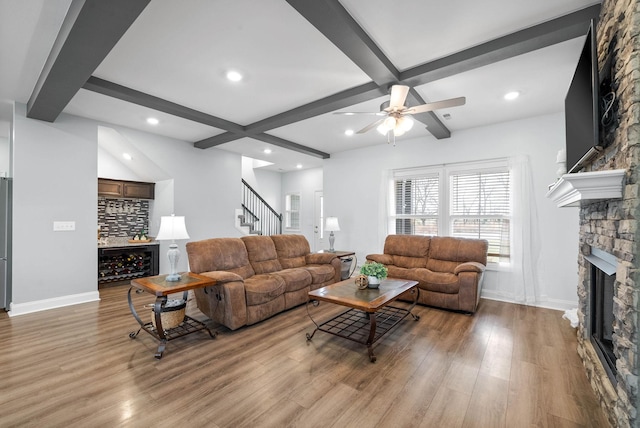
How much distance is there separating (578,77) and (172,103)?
13.9 ft

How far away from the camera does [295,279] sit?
12.8ft

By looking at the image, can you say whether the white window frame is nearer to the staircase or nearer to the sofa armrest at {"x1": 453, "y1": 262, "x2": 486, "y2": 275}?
the sofa armrest at {"x1": 453, "y1": 262, "x2": 486, "y2": 275}

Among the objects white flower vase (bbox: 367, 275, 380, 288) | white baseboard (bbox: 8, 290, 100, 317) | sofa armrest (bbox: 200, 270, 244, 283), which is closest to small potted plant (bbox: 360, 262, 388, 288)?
white flower vase (bbox: 367, 275, 380, 288)

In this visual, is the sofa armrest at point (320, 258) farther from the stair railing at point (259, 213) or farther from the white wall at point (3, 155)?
the white wall at point (3, 155)

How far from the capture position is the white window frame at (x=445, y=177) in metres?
4.58

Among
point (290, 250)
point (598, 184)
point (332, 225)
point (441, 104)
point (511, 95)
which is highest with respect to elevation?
point (511, 95)

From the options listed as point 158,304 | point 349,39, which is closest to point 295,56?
point 349,39

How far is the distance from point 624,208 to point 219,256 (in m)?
3.74

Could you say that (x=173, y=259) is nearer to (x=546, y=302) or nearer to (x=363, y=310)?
(x=363, y=310)

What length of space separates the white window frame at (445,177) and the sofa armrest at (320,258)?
161cm

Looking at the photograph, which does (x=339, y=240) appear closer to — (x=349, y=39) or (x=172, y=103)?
(x=172, y=103)

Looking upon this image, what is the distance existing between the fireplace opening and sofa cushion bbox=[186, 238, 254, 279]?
11.6 ft

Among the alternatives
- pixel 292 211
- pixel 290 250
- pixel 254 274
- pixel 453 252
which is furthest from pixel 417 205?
pixel 292 211

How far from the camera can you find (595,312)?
2.43m
